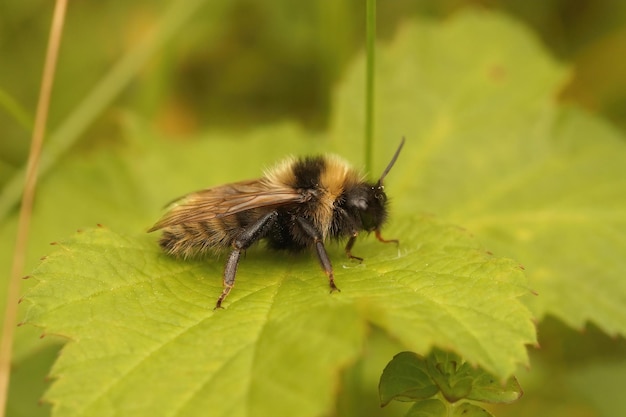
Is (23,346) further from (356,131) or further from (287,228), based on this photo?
(356,131)

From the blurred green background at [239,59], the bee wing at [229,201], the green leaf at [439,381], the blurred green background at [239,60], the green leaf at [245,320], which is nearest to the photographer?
the green leaf at [245,320]

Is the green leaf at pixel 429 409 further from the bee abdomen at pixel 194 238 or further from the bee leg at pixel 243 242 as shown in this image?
the bee abdomen at pixel 194 238

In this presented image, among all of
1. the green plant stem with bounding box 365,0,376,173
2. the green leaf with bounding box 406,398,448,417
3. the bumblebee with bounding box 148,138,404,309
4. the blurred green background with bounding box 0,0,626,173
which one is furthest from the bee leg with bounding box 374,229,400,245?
the blurred green background with bounding box 0,0,626,173

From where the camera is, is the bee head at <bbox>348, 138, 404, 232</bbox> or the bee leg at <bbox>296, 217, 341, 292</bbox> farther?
the bee head at <bbox>348, 138, 404, 232</bbox>

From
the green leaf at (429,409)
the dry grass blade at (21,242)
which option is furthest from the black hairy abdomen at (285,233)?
the dry grass blade at (21,242)

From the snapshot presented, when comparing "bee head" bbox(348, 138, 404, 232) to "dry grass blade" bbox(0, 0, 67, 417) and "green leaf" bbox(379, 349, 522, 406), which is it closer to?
"green leaf" bbox(379, 349, 522, 406)

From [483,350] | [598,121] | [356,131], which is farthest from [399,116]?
[483,350]

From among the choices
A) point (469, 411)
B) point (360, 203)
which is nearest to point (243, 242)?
point (360, 203)
